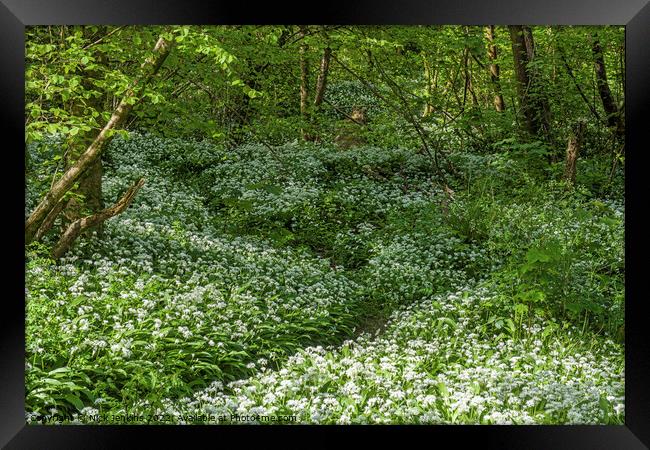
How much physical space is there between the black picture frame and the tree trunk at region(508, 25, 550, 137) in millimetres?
3727

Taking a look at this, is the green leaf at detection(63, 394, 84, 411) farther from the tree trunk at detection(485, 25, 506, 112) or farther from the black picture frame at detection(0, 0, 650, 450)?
the tree trunk at detection(485, 25, 506, 112)

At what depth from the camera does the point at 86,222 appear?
5867 millimetres

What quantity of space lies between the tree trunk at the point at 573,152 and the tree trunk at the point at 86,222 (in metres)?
4.98

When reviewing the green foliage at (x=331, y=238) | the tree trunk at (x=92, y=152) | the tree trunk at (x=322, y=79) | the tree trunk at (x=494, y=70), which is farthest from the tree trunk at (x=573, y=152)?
the tree trunk at (x=92, y=152)

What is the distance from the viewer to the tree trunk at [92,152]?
5.25 meters

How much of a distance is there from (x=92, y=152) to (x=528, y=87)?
587 centimetres

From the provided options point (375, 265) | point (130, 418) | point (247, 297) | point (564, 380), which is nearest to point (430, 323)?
point (375, 265)

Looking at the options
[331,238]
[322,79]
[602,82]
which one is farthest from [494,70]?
[331,238]

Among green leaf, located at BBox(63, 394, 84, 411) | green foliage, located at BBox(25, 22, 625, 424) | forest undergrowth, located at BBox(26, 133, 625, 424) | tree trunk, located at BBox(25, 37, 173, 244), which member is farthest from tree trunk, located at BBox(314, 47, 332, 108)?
green leaf, located at BBox(63, 394, 84, 411)

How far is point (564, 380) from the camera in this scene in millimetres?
5105

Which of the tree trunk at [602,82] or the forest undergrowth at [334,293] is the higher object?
the tree trunk at [602,82]
